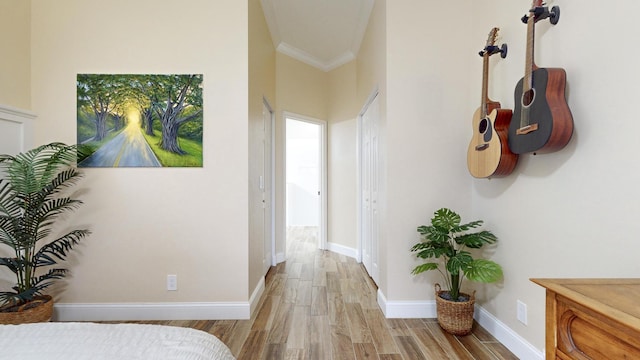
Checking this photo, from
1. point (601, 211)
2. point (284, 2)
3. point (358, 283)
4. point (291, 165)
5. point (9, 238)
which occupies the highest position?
point (284, 2)

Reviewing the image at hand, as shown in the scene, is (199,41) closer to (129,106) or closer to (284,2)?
(129,106)

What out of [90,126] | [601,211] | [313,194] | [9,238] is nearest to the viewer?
[601,211]

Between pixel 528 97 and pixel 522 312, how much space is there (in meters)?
1.28

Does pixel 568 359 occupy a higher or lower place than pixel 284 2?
lower

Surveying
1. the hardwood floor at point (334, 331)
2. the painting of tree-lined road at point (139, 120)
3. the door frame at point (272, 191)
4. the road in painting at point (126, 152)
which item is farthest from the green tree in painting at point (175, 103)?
the hardwood floor at point (334, 331)

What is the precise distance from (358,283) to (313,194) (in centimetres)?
377

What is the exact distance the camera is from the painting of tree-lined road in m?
2.14

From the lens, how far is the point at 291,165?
6594 millimetres

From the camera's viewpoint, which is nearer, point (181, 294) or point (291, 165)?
point (181, 294)

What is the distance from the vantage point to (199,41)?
218 centimetres

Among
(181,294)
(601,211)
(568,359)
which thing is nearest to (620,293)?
(568,359)

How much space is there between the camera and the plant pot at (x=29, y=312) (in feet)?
5.49

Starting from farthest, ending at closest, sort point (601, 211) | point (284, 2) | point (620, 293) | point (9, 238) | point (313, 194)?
point (313, 194)
point (284, 2)
point (9, 238)
point (601, 211)
point (620, 293)

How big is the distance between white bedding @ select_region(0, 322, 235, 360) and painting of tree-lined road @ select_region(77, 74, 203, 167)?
1.46 meters
